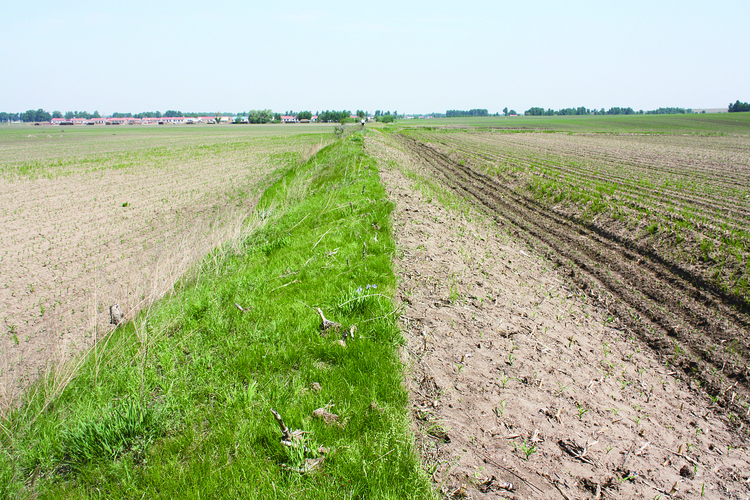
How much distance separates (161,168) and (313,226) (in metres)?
21.0

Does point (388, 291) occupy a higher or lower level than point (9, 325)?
higher

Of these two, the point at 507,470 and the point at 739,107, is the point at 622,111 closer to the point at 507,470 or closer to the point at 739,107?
the point at 739,107

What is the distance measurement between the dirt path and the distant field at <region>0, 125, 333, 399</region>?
3.54 metres

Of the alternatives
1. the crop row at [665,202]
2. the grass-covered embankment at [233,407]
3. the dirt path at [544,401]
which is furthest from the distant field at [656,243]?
the grass-covered embankment at [233,407]

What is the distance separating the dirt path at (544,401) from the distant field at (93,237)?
11.6 ft

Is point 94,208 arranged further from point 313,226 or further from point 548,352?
point 548,352

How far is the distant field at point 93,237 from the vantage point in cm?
602

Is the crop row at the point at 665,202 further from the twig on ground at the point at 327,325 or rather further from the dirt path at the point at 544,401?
the twig on ground at the point at 327,325

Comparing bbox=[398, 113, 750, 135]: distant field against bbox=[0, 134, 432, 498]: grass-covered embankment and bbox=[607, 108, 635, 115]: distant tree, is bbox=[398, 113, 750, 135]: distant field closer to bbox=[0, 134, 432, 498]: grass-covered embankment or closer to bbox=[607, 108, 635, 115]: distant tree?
bbox=[0, 134, 432, 498]: grass-covered embankment

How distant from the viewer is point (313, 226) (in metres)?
8.76

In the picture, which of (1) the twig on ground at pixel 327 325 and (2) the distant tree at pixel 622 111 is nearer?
(1) the twig on ground at pixel 327 325

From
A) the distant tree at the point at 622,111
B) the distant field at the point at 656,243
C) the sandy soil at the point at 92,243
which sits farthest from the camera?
the distant tree at the point at 622,111

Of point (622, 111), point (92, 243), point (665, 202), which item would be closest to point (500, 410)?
point (665, 202)

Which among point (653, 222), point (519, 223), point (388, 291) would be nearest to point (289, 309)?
point (388, 291)
